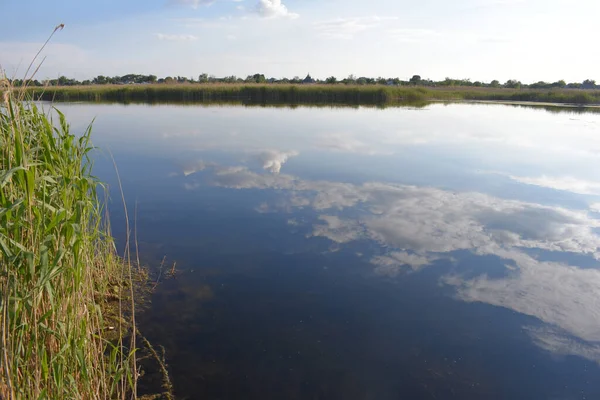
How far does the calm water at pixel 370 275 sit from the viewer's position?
3.16 m

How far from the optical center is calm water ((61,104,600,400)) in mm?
3164

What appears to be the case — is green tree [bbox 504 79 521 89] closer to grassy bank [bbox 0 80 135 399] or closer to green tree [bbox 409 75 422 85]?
green tree [bbox 409 75 422 85]

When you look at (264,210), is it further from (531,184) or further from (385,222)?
(531,184)

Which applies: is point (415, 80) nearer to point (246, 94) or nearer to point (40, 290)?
point (246, 94)

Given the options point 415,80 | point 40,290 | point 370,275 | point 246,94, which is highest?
point 415,80

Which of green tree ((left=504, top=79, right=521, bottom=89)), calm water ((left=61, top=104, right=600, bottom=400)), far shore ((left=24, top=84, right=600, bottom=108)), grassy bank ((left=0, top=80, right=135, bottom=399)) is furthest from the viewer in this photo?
green tree ((left=504, top=79, right=521, bottom=89))

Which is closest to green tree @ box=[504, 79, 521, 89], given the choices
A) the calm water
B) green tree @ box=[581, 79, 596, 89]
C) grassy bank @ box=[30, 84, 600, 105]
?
green tree @ box=[581, 79, 596, 89]

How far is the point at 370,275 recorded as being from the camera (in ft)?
15.1

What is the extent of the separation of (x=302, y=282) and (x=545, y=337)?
2.24 m

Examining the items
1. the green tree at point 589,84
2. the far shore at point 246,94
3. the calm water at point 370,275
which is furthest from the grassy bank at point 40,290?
the green tree at point 589,84

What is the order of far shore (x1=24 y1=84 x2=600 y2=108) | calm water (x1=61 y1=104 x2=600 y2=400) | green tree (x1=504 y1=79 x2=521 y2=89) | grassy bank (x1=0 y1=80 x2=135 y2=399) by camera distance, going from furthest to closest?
green tree (x1=504 y1=79 x2=521 y2=89) → far shore (x1=24 y1=84 x2=600 y2=108) → calm water (x1=61 y1=104 x2=600 y2=400) → grassy bank (x1=0 y1=80 x2=135 y2=399)

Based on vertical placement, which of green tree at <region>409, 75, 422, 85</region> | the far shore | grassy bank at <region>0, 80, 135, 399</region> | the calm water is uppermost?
green tree at <region>409, 75, 422, 85</region>

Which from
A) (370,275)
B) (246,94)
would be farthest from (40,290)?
(246,94)

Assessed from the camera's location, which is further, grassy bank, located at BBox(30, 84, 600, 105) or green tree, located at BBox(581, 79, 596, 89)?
green tree, located at BBox(581, 79, 596, 89)
